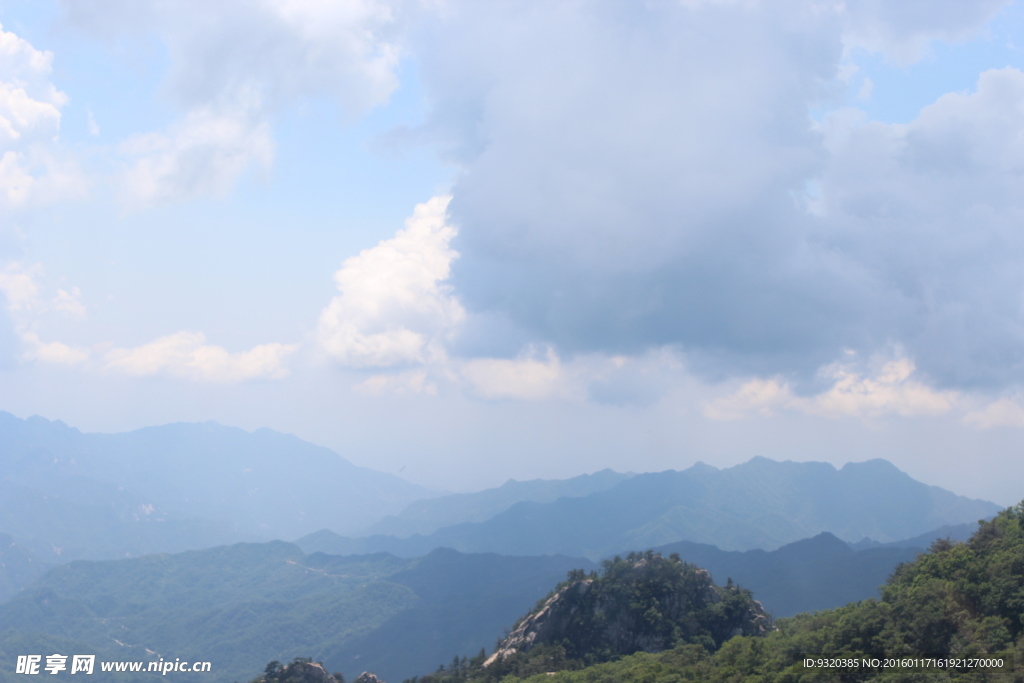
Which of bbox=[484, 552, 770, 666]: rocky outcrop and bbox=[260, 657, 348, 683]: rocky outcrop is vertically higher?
bbox=[484, 552, 770, 666]: rocky outcrop

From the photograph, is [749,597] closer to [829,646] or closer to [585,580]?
[585,580]

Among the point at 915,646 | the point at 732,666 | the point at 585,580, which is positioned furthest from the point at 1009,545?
the point at 585,580

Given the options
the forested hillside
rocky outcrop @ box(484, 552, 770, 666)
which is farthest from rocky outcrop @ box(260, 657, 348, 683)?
the forested hillside

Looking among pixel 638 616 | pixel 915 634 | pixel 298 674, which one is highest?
pixel 915 634

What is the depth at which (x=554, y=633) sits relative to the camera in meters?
116

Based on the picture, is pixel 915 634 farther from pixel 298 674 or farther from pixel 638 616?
pixel 298 674

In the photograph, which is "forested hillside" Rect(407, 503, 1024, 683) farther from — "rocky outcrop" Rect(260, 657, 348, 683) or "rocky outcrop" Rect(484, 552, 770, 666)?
"rocky outcrop" Rect(260, 657, 348, 683)

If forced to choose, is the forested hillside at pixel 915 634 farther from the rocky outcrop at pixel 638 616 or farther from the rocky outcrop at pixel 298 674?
the rocky outcrop at pixel 298 674

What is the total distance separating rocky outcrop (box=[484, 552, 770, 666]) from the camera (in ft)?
377

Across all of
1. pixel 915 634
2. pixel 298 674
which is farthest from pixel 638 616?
pixel 915 634

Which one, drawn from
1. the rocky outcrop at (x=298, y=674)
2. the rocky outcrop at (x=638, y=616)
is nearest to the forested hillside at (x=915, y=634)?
the rocky outcrop at (x=638, y=616)

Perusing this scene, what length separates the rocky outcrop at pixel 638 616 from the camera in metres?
115

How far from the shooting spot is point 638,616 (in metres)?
117

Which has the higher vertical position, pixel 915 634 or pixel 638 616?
pixel 915 634
